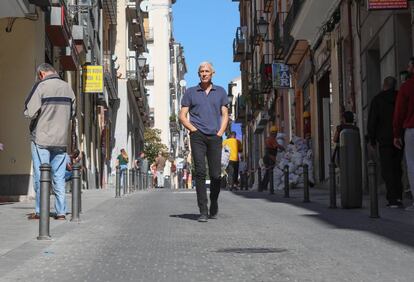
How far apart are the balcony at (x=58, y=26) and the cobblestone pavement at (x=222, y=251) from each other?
934 centimetres

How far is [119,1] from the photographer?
44094mm

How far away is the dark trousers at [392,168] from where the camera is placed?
11.0 metres

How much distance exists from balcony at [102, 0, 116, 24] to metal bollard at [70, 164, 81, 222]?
92.7 ft

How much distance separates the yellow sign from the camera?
2775 centimetres

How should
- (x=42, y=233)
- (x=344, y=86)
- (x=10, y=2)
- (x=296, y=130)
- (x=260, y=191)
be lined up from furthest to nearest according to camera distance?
(x=296, y=130) → (x=260, y=191) → (x=344, y=86) → (x=10, y=2) → (x=42, y=233)

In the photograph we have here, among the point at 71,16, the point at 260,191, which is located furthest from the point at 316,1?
the point at 71,16

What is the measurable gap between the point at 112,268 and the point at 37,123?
13.7 feet

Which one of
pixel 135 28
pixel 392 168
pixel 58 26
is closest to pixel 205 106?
pixel 392 168

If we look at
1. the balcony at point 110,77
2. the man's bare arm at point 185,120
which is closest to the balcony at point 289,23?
the balcony at point 110,77

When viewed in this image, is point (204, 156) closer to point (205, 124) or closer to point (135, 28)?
point (205, 124)

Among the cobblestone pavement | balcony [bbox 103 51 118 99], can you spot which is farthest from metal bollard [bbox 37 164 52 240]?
balcony [bbox 103 51 118 99]

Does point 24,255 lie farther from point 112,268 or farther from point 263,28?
point 263,28

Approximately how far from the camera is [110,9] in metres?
38.7

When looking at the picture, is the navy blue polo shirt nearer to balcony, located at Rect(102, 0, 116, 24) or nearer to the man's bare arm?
the man's bare arm
